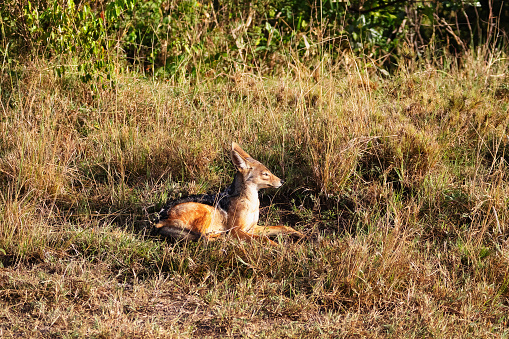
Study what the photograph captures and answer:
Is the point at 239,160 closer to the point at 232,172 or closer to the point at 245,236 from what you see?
the point at 245,236

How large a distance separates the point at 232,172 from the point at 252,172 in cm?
86

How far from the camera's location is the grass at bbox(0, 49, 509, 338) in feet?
14.0

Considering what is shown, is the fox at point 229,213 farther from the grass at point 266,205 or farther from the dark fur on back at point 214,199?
the grass at point 266,205

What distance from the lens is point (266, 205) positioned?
5.91 m

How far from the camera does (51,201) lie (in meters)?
5.68

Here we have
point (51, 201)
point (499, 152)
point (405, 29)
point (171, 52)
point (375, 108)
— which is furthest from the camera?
point (405, 29)

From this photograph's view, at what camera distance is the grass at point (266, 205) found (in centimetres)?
426

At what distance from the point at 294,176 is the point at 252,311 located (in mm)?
1954

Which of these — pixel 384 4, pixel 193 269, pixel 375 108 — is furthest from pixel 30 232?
pixel 384 4

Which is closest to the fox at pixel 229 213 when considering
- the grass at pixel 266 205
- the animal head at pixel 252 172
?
the animal head at pixel 252 172

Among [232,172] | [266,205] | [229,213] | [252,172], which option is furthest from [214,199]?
[232,172]

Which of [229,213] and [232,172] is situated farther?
[232,172]

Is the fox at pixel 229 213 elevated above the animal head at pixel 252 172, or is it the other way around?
the animal head at pixel 252 172

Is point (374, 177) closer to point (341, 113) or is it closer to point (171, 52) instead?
point (341, 113)
